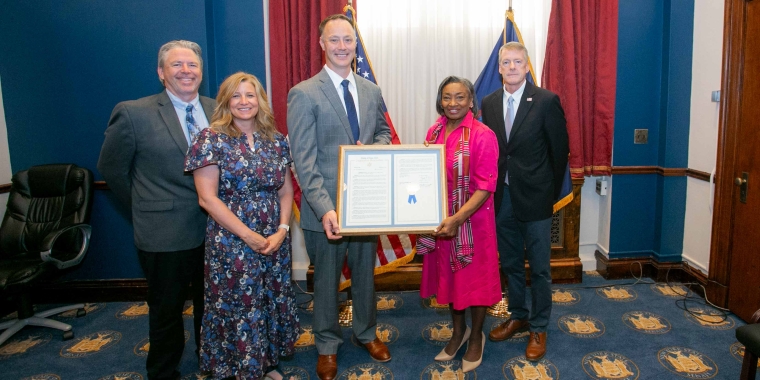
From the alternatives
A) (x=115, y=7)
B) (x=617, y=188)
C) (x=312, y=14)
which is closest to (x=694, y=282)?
(x=617, y=188)

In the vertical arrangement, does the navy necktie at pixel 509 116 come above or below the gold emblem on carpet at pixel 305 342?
above

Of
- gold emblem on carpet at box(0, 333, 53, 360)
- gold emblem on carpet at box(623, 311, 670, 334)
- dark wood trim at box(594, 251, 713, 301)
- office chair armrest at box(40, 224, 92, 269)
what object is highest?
office chair armrest at box(40, 224, 92, 269)

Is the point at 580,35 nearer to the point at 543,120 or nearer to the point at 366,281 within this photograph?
the point at 543,120

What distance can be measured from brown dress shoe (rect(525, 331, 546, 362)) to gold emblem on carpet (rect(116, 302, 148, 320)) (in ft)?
8.75

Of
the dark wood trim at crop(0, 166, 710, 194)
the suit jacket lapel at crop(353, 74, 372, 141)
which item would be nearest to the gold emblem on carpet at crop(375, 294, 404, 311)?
the suit jacket lapel at crop(353, 74, 372, 141)

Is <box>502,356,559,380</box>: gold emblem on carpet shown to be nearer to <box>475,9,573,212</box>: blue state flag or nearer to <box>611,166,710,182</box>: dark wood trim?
<box>475,9,573,212</box>: blue state flag

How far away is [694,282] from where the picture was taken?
11.7ft

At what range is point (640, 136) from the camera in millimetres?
3787

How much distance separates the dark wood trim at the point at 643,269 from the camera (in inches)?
146

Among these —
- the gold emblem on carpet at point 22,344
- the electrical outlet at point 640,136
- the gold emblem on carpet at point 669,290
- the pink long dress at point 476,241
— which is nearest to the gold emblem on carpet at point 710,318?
the gold emblem on carpet at point 669,290

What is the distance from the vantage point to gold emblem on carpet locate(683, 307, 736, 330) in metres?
3.00

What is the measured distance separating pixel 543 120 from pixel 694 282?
6.67ft

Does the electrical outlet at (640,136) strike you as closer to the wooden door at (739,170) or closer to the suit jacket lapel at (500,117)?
the wooden door at (739,170)

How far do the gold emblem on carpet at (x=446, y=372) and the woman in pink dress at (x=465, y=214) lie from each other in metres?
0.04
